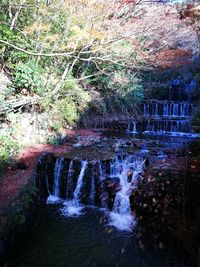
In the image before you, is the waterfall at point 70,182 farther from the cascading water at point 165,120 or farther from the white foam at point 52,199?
the cascading water at point 165,120

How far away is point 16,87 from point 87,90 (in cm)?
419

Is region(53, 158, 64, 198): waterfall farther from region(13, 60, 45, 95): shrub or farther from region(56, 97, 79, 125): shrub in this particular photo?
region(56, 97, 79, 125): shrub

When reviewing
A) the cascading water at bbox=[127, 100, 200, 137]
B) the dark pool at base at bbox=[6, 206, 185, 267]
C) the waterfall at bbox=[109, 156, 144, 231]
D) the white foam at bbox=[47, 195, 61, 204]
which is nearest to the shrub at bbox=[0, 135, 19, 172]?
the white foam at bbox=[47, 195, 61, 204]

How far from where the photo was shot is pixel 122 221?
19.1 ft

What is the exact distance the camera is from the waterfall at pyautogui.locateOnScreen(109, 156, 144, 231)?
5764 millimetres

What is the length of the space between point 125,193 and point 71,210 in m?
1.40

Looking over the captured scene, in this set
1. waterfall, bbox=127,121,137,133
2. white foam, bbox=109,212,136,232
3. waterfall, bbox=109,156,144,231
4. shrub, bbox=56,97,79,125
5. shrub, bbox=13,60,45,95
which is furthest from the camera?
waterfall, bbox=127,121,137,133

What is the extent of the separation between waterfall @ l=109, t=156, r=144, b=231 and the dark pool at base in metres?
0.32

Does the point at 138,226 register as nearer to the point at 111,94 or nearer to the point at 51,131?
the point at 51,131

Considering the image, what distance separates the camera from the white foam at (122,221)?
5.57 meters

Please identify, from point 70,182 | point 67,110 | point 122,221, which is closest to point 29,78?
point 67,110

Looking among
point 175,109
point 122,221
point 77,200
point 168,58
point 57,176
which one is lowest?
point 122,221

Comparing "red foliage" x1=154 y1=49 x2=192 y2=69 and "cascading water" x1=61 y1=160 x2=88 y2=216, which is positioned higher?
"red foliage" x1=154 y1=49 x2=192 y2=69

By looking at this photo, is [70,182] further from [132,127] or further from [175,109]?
[175,109]
